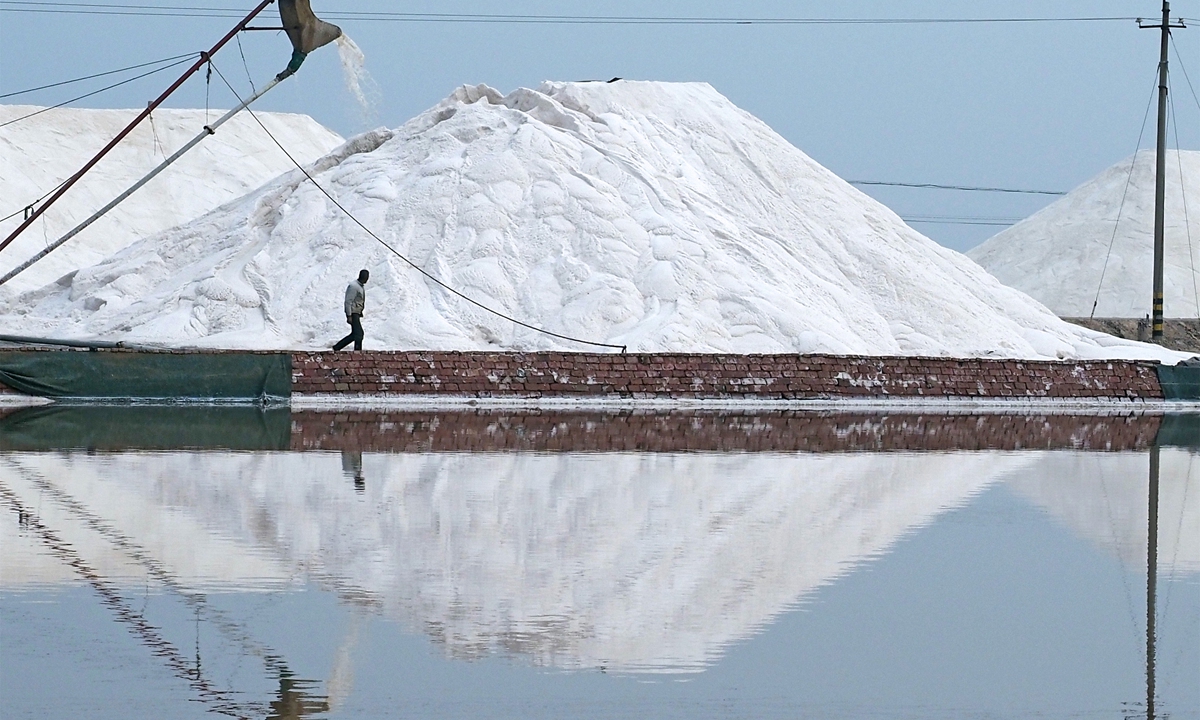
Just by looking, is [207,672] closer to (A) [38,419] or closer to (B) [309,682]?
(B) [309,682]

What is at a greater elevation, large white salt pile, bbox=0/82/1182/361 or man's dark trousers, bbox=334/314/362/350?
large white salt pile, bbox=0/82/1182/361

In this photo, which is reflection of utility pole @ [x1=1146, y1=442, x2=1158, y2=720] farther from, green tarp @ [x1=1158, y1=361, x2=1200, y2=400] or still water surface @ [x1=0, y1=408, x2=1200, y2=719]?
green tarp @ [x1=1158, y1=361, x2=1200, y2=400]

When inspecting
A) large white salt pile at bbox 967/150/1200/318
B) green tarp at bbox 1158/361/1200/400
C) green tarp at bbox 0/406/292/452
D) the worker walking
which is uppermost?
large white salt pile at bbox 967/150/1200/318

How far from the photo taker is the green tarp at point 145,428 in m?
12.8

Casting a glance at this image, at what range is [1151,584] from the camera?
23.2 feet

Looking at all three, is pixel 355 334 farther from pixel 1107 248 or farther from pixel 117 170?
pixel 117 170

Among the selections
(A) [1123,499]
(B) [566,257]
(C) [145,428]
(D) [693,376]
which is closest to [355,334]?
(D) [693,376]

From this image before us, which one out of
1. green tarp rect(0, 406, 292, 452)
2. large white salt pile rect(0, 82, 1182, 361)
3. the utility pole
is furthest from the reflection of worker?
the utility pole

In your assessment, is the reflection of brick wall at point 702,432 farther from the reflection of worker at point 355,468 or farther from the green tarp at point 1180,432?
the reflection of worker at point 355,468

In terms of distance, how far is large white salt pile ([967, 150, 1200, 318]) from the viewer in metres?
58.2

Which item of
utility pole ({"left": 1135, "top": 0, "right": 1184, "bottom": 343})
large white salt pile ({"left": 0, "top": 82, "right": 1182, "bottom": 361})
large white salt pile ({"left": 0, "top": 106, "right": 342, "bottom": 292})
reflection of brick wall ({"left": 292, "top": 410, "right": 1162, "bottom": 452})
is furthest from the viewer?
large white salt pile ({"left": 0, "top": 106, "right": 342, "bottom": 292})

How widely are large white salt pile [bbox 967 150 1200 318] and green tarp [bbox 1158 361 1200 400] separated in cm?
3317

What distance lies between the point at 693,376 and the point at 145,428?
794 cm

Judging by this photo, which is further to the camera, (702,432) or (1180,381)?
(1180,381)
